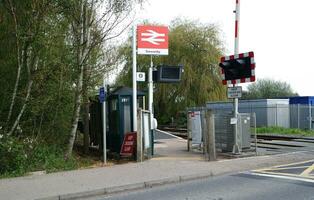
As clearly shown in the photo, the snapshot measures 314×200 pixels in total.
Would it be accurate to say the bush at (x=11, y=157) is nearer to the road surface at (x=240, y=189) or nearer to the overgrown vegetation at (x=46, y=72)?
the overgrown vegetation at (x=46, y=72)

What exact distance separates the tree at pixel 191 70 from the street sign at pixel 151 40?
25248 millimetres

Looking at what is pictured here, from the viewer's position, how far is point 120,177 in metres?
11.5

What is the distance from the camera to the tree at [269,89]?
8525 centimetres

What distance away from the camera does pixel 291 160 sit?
15.2m

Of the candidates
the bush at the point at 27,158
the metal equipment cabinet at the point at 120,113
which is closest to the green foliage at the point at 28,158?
the bush at the point at 27,158

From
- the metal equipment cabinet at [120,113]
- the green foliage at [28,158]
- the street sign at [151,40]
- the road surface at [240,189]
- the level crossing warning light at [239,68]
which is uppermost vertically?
the street sign at [151,40]

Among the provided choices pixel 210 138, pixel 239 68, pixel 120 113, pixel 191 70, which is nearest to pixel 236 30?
pixel 239 68

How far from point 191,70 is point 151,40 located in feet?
86.5

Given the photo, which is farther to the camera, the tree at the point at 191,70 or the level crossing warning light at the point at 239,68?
the tree at the point at 191,70

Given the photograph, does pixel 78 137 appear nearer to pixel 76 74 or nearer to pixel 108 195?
pixel 76 74

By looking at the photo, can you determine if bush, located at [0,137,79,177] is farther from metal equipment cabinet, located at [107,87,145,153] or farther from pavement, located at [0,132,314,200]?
metal equipment cabinet, located at [107,87,145,153]

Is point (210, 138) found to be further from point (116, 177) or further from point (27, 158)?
point (27, 158)

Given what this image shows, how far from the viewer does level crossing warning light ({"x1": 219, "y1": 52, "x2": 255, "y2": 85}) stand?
15.6m

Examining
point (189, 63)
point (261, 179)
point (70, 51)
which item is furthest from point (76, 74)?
point (189, 63)
